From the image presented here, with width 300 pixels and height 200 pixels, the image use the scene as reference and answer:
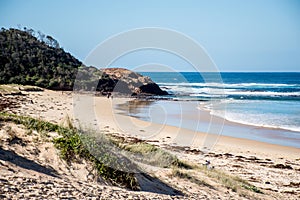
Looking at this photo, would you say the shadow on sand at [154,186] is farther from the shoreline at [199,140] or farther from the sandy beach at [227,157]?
the shoreline at [199,140]

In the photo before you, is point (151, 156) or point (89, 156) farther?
point (151, 156)

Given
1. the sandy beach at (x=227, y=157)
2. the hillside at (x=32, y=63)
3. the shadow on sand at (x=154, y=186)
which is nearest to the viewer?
the shadow on sand at (x=154, y=186)

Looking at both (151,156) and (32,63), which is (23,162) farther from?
(32,63)

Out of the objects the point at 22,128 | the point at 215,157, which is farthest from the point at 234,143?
the point at 22,128

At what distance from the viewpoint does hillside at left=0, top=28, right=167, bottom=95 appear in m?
36.3

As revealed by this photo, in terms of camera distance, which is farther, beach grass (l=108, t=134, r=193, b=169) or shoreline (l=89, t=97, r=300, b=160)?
shoreline (l=89, t=97, r=300, b=160)

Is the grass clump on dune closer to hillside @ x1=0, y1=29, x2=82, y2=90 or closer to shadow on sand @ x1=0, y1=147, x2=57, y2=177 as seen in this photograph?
shadow on sand @ x1=0, y1=147, x2=57, y2=177

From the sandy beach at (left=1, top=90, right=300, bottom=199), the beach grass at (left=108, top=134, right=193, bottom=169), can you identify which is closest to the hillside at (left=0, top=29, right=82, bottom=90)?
the sandy beach at (left=1, top=90, right=300, bottom=199)

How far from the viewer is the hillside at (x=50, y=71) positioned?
→ 119 ft

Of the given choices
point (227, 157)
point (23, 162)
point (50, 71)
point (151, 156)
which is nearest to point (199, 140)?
point (227, 157)

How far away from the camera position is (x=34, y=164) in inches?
228

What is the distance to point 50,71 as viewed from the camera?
3912 centimetres

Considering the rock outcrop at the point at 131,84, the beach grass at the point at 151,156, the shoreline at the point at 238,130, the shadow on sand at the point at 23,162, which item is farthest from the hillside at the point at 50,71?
the shadow on sand at the point at 23,162

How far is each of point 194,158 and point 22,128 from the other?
7.61m
